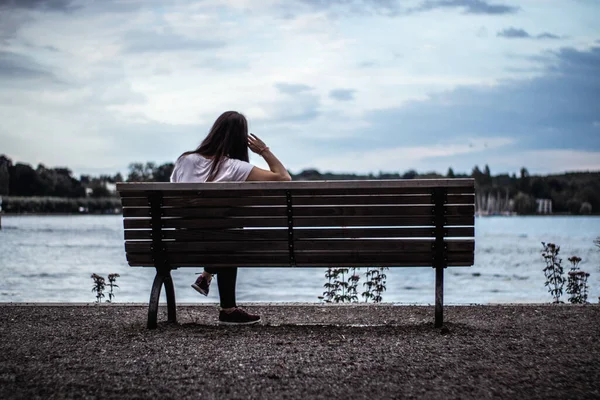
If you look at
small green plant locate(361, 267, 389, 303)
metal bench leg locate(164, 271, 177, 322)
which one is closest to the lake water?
small green plant locate(361, 267, 389, 303)

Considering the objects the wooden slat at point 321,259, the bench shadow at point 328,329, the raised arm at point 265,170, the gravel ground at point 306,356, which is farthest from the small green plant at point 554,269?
the raised arm at point 265,170

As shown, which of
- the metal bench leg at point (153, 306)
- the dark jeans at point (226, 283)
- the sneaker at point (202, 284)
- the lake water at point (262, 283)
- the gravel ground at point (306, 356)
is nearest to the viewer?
the gravel ground at point (306, 356)

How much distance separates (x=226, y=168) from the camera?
243 inches

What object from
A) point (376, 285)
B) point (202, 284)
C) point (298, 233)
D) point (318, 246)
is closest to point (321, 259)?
point (318, 246)

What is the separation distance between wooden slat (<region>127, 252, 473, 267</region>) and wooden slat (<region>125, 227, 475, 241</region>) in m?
0.14

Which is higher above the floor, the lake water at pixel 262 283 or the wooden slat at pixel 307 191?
the wooden slat at pixel 307 191

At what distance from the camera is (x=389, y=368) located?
173 inches

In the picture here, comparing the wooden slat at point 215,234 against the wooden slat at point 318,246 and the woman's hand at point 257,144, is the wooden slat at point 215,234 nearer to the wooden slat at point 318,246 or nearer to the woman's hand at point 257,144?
the wooden slat at point 318,246

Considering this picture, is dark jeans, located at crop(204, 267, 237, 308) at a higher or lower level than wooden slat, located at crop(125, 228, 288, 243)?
lower

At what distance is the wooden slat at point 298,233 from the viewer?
576 cm

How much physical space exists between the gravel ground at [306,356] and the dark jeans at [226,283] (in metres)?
0.22

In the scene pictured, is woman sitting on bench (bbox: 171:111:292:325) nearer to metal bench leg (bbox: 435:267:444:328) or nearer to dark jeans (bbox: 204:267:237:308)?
dark jeans (bbox: 204:267:237:308)

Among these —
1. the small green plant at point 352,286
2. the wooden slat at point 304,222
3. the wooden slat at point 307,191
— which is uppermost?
the wooden slat at point 307,191

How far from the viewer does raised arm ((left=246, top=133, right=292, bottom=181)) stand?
6.13 meters
